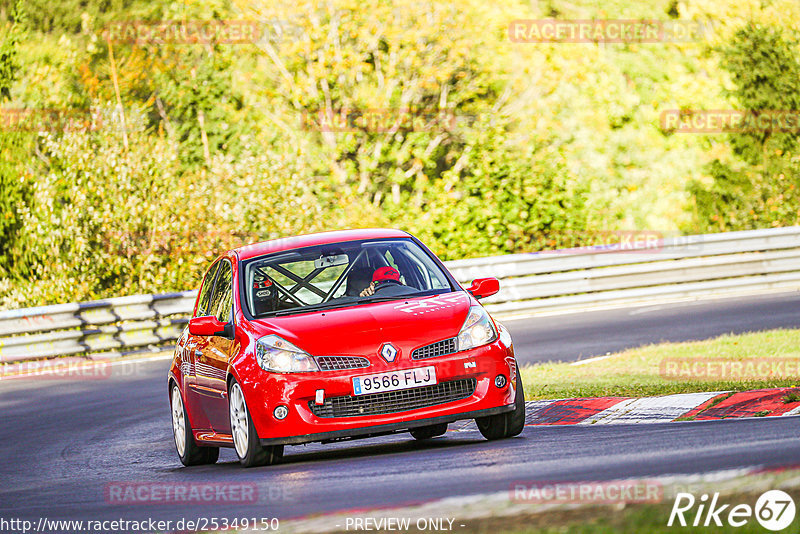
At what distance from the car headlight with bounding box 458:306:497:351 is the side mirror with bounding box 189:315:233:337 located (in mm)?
1640

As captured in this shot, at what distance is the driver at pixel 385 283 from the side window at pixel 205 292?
1.65 m

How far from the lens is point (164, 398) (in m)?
15.1

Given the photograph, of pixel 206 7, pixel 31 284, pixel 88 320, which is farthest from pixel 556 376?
pixel 206 7

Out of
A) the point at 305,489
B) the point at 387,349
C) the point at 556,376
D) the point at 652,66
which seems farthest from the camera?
the point at 652,66

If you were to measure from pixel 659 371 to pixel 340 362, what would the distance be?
17.5 ft

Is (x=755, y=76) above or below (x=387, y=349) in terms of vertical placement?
below

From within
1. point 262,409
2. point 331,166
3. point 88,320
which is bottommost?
point 331,166

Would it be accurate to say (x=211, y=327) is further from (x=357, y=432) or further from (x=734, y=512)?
(x=734, y=512)

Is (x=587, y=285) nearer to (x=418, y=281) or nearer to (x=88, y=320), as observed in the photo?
(x=88, y=320)

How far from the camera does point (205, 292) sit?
10.9 m

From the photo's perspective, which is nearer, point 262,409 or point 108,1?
point 262,409

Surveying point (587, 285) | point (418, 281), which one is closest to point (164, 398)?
point (418, 281)

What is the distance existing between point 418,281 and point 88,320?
1152cm

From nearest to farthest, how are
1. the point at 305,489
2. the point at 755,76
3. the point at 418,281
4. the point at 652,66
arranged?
the point at 305,489, the point at 418,281, the point at 755,76, the point at 652,66
